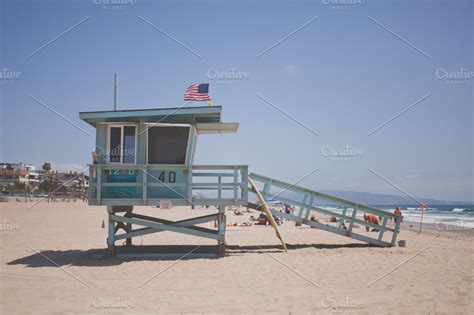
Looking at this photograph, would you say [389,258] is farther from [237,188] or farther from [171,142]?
[171,142]

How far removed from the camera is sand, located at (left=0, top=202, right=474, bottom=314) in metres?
6.74

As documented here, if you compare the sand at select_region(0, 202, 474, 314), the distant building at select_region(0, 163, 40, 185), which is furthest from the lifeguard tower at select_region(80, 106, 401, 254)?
the distant building at select_region(0, 163, 40, 185)

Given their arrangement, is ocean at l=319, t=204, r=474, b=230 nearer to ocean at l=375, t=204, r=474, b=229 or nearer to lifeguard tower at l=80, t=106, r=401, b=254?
ocean at l=375, t=204, r=474, b=229

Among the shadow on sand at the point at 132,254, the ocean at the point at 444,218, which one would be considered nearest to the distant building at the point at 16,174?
the ocean at the point at 444,218

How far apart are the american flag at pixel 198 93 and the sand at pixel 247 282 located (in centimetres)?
511

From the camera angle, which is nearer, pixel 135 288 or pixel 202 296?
pixel 202 296

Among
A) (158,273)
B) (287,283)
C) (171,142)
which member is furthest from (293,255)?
(171,142)

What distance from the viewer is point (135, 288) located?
313 inches

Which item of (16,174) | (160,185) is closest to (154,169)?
(160,185)

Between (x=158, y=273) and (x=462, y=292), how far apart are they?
664 centimetres

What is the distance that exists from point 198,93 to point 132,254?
218 inches

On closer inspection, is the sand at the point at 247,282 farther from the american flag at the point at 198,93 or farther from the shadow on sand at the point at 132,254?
the american flag at the point at 198,93

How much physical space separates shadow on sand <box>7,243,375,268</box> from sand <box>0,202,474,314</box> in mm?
54

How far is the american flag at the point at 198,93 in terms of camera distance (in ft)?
41.4
